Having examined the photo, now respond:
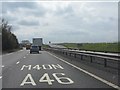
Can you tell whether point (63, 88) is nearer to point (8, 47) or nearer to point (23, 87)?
point (23, 87)

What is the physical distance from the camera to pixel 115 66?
1878 cm

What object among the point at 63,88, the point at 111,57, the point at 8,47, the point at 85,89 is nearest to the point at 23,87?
the point at 63,88

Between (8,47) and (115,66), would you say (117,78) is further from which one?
(8,47)

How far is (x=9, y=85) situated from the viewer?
13.0m

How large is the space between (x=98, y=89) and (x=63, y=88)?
1276mm

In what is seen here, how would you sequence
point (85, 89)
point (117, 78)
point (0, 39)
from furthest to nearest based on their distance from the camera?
point (0, 39) < point (117, 78) < point (85, 89)

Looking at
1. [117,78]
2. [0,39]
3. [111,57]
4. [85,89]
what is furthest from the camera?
[0,39]

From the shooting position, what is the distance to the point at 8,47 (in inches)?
3457

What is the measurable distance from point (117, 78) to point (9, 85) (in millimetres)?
5163

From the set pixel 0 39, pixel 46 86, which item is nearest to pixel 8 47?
pixel 0 39

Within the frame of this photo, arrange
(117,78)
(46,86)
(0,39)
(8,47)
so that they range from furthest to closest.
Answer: (8,47)
(0,39)
(117,78)
(46,86)

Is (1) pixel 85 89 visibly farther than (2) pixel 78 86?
No

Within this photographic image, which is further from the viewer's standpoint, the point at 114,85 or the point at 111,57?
the point at 111,57

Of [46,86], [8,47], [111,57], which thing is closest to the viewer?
[46,86]
